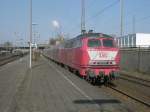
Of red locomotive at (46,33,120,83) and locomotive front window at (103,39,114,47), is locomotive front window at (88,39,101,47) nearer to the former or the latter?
red locomotive at (46,33,120,83)

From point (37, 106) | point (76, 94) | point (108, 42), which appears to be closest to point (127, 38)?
point (108, 42)

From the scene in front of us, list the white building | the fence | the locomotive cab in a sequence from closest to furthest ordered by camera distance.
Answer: the locomotive cab < the fence < the white building

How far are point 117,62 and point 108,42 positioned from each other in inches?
56.7

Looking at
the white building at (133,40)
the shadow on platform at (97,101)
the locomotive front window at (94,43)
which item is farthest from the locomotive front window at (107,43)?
the white building at (133,40)

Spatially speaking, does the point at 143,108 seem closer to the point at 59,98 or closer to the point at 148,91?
the point at 59,98

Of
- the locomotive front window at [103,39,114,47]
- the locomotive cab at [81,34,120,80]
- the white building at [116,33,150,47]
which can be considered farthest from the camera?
the white building at [116,33,150,47]

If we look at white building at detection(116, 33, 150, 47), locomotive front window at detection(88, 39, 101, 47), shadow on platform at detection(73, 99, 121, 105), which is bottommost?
shadow on platform at detection(73, 99, 121, 105)

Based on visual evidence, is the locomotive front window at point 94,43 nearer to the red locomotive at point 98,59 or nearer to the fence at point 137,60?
the red locomotive at point 98,59

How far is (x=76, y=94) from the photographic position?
1605 cm

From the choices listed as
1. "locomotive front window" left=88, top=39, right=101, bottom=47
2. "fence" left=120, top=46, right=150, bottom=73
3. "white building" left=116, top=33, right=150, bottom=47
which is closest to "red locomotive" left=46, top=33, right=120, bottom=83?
"locomotive front window" left=88, top=39, right=101, bottom=47

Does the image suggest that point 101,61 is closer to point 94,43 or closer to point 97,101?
point 94,43

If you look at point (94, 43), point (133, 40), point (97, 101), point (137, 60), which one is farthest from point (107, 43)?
point (133, 40)

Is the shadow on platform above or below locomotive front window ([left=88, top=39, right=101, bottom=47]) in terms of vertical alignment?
below

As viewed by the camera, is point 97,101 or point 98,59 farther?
point 98,59
